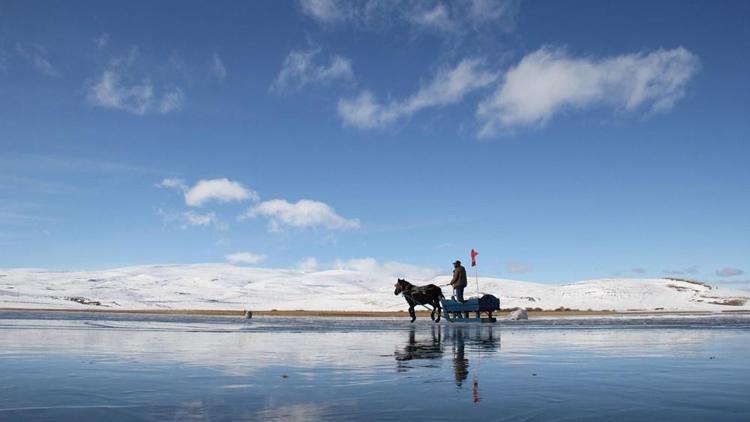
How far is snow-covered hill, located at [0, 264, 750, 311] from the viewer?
A: 199 ft

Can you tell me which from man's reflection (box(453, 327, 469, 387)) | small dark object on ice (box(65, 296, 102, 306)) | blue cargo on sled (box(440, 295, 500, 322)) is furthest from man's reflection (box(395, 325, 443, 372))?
small dark object on ice (box(65, 296, 102, 306))

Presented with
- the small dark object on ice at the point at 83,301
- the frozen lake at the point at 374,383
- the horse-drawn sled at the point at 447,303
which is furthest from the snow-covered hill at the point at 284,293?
the frozen lake at the point at 374,383

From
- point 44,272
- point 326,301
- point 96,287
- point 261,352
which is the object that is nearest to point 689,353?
point 261,352

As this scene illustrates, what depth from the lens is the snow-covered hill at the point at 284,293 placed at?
60781 mm

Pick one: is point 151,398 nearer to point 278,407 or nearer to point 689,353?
point 278,407

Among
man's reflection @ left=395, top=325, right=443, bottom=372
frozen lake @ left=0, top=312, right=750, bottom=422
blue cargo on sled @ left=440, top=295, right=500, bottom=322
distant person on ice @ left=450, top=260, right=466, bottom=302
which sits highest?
distant person on ice @ left=450, top=260, right=466, bottom=302

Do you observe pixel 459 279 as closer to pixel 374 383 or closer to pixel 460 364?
pixel 460 364

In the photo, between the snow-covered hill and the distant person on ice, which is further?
the snow-covered hill

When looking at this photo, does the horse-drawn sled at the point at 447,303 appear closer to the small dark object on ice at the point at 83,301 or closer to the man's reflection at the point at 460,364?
the man's reflection at the point at 460,364

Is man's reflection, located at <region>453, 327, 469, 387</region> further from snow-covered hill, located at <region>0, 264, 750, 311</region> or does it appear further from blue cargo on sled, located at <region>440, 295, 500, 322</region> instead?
snow-covered hill, located at <region>0, 264, 750, 311</region>

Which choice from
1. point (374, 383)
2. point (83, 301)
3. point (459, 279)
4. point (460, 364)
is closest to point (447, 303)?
point (459, 279)

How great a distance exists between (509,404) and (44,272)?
103386 millimetres

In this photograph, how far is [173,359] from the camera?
9.98 metres

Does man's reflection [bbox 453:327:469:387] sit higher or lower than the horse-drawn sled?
lower
